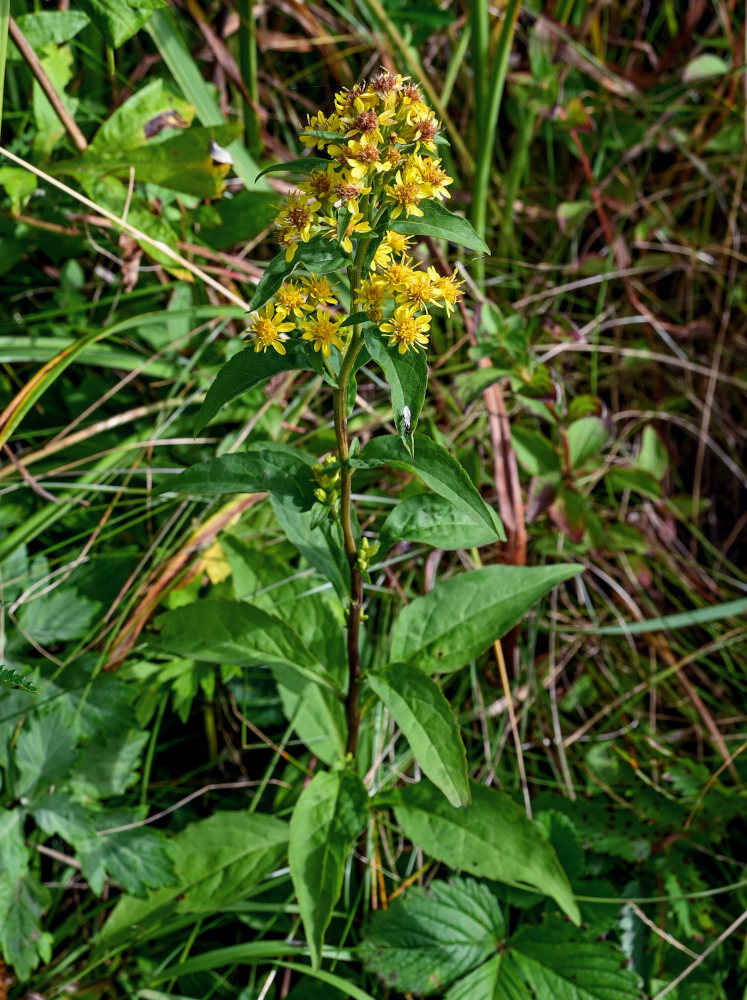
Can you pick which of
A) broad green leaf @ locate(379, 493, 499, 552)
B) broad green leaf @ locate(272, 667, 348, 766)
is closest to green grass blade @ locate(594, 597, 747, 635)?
broad green leaf @ locate(272, 667, 348, 766)

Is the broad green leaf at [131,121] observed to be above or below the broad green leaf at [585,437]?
above

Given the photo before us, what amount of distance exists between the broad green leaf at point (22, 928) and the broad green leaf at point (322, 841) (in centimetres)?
48

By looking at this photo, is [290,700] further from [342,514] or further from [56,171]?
[56,171]

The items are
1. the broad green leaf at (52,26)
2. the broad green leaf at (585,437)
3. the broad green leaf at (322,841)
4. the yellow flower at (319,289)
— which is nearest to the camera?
the yellow flower at (319,289)

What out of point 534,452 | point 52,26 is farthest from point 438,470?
point 52,26

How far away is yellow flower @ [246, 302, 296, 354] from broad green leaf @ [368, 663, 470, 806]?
519 mm

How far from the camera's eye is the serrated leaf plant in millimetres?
995

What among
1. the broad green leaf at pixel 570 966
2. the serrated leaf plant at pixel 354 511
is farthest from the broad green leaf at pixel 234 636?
the broad green leaf at pixel 570 966

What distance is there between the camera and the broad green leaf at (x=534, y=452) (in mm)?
1828

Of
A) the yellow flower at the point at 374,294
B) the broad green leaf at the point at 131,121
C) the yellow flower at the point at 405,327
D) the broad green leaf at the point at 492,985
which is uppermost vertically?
the broad green leaf at the point at 131,121

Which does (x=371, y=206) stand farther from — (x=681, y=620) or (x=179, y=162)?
(x=681, y=620)

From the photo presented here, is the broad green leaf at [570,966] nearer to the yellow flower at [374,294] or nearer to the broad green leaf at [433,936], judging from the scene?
the broad green leaf at [433,936]

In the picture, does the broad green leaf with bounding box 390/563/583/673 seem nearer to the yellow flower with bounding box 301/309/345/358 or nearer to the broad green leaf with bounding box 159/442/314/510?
the broad green leaf with bounding box 159/442/314/510

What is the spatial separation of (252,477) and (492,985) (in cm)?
95
